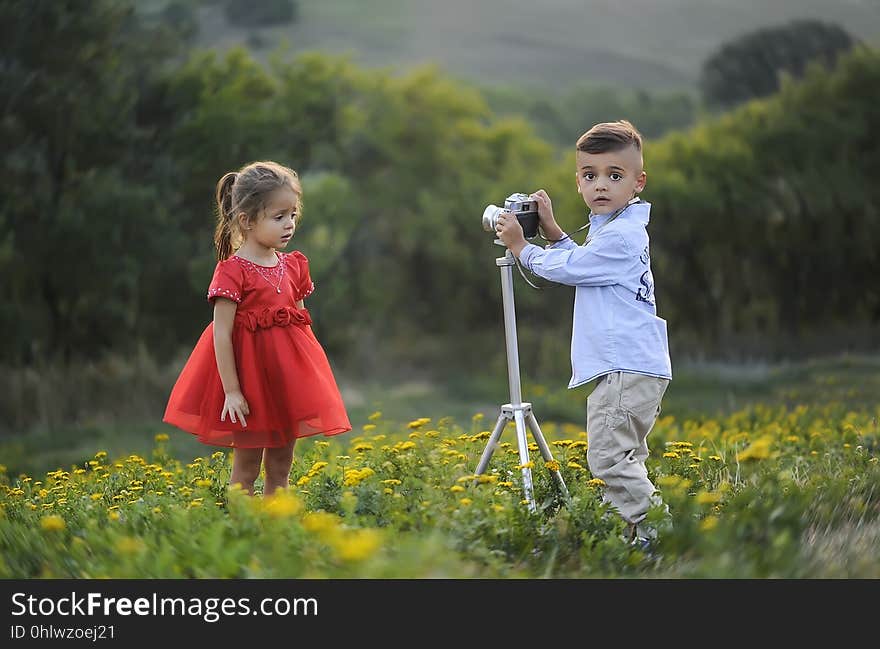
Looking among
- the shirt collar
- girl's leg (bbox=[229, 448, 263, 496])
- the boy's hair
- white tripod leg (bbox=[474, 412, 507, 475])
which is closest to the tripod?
white tripod leg (bbox=[474, 412, 507, 475])

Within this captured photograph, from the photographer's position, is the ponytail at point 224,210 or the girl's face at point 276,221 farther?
the ponytail at point 224,210

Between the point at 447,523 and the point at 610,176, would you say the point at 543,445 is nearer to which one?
the point at 447,523

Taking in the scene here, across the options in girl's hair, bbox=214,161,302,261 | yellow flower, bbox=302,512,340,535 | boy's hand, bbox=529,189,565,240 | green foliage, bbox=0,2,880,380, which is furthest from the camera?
green foliage, bbox=0,2,880,380

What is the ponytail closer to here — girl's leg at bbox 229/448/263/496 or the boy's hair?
girl's leg at bbox 229/448/263/496

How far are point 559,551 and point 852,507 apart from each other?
4.52ft

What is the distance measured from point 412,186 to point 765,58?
5168 millimetres

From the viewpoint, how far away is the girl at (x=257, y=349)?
13.1ft

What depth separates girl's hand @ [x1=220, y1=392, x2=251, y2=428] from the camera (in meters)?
3.93

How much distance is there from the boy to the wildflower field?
0.47 ft

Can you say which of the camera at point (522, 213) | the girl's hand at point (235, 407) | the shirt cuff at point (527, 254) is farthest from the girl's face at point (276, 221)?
the shirt cuff at point (527, 254)

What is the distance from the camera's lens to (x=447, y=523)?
3.57 meters

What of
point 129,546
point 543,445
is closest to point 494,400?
point 543,445

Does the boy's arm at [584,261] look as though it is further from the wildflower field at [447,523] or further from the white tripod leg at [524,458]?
the wildflower field at [447,523]

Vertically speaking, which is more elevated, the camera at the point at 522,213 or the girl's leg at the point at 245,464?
the camera at the point at 522,213
